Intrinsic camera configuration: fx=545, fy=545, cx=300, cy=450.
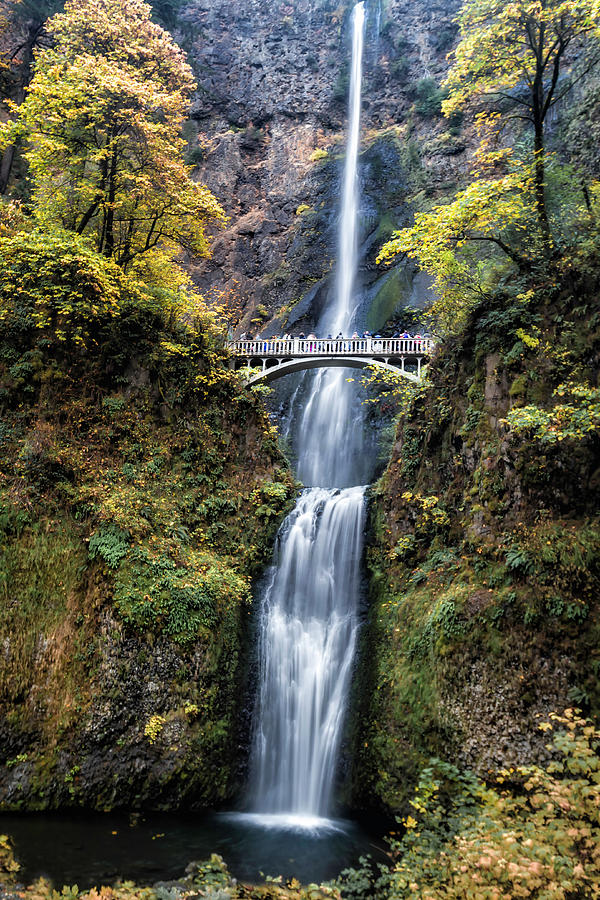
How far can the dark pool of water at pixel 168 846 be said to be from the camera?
306 inches

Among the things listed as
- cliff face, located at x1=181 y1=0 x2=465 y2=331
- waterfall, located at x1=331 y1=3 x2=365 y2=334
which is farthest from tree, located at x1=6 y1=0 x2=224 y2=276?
cliff face, located at x1=181 y1=0 x2=465 y2=331

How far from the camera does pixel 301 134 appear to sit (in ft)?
115

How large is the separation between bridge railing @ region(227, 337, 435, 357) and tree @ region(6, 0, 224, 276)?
4.40 m

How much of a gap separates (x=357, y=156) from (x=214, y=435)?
25100mm

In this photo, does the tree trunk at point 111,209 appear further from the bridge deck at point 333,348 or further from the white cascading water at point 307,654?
the white cascading water at point 307,654

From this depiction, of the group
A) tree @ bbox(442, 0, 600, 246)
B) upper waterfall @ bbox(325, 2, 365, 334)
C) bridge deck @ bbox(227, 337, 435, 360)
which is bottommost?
bridge deck @ bbox(227, 337, 435, 360)

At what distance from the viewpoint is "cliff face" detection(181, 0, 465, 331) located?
30562 mm

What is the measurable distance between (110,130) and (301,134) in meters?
24.1

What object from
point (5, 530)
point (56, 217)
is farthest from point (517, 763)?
point (56, 217)

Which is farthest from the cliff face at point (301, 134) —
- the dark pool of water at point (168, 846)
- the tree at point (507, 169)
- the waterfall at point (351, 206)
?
the dark pool of water at point (168, 846)

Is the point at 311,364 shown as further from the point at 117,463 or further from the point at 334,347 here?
the point at 117,463

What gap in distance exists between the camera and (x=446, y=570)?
10.9 metres

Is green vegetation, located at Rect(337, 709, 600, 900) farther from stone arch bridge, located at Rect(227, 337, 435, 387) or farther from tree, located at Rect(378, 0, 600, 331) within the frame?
stone arch bridge, located at Rect(227, 337, 435, 387)

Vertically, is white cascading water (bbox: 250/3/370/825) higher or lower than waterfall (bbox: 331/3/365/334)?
lower
